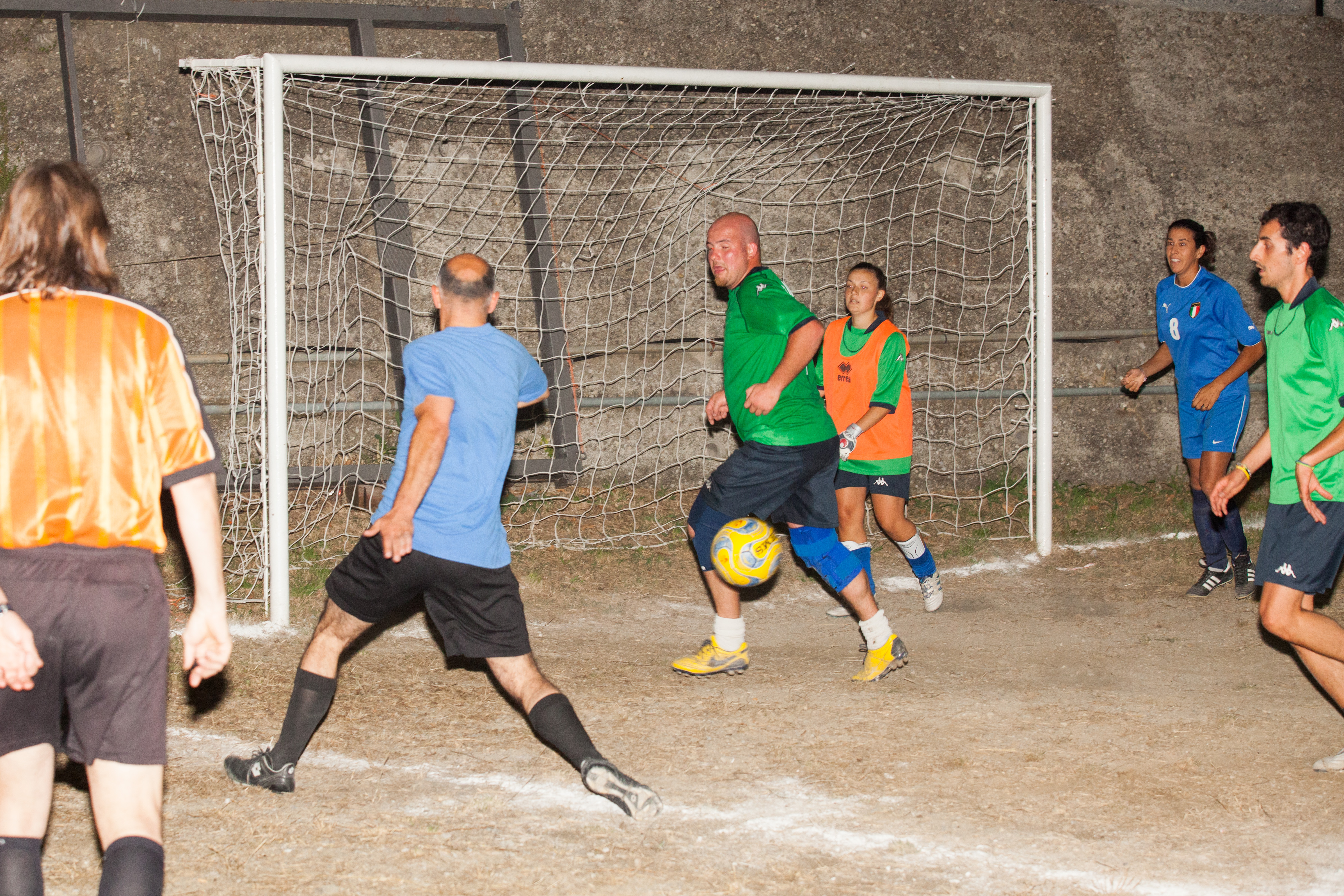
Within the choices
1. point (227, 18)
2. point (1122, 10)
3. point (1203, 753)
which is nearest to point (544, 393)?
point (1203, 753)

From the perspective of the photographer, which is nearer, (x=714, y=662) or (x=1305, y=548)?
(x=1305, y=548)

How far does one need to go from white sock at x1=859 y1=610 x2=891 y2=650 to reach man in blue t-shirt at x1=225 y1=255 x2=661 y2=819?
1757mm

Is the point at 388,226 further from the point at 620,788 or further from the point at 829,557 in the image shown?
the point at 620,788

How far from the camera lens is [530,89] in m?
6.82

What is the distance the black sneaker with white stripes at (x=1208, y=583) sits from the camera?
634 centimetres

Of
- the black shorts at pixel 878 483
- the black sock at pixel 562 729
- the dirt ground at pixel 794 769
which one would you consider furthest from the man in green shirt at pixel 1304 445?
the black sock at pixel 562 729

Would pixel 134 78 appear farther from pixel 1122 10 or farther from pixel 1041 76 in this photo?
pixel 1122 10

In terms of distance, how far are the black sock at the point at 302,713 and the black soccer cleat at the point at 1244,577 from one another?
5.21 m

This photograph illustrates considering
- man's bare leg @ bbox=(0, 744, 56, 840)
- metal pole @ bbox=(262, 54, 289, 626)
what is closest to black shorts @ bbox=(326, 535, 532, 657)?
man's bare leg @ bbox=(0, 744, 56, 840)

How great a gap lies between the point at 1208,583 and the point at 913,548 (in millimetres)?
1872

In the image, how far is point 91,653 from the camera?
7.13 ft

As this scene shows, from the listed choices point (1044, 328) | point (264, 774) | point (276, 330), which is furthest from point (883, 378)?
point (264, 774)

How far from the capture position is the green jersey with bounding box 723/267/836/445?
455 cm

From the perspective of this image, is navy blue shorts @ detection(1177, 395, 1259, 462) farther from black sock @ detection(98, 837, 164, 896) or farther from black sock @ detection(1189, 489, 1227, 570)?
black sock @ detection(98, 837, 164, 896)
